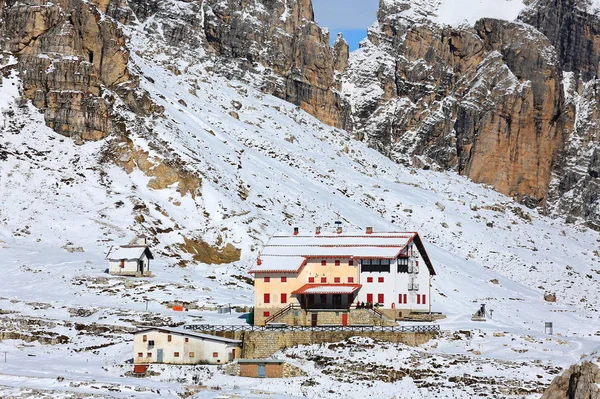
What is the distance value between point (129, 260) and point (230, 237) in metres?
20.9

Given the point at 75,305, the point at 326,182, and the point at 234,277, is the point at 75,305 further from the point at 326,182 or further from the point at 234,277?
the point at 326,182

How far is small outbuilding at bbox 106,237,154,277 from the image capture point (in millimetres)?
89000

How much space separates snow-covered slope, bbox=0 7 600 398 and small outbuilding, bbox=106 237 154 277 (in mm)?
1811

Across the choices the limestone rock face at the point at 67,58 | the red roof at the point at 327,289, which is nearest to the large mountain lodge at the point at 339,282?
the red roof at the point at 327,289

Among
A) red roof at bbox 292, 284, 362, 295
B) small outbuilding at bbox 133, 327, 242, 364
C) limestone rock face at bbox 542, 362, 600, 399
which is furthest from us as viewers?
red roof at bbox 292, 284, 362, 295

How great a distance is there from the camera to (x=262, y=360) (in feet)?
189

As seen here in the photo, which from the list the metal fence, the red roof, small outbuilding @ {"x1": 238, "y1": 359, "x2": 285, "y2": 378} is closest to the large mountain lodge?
the red roof

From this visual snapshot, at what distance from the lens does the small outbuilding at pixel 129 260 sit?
8900cm

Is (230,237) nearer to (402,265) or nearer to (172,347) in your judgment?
(402,265)

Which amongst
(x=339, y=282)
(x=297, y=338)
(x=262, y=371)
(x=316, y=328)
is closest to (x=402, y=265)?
(x=339, y=282)

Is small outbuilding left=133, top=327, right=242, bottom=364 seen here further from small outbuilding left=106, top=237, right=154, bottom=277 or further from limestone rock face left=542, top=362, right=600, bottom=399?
limestone rock face left=542, top=362, right=600, bottom=399

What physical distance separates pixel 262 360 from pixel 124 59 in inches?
3318

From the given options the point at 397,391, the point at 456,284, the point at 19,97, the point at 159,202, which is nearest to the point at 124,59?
the point at 19,97

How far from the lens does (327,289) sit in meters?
70.6
